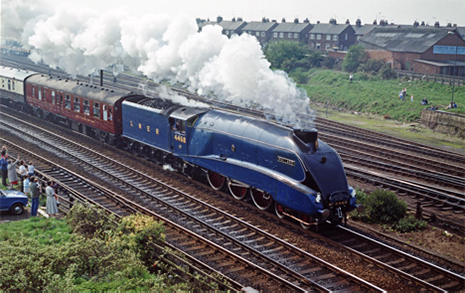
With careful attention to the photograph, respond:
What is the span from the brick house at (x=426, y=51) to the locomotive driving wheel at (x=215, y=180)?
44.1 m

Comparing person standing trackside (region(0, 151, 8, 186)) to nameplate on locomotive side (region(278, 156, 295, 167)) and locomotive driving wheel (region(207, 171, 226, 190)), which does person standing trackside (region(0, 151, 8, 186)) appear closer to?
locomotive driving wheel (region(207, 171, 226, 190))

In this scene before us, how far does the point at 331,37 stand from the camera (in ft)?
264

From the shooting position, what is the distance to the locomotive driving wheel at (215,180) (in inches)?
771

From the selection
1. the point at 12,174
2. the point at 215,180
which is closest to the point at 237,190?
the point at 215,180

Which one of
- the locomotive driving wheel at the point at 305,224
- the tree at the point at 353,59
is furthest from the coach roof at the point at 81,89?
the tree at the point at 353,59

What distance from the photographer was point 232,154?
59.5 feet

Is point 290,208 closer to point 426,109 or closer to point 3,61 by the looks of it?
point 426,109

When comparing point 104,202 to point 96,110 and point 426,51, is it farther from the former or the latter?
point 426,51

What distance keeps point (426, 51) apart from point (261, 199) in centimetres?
4837

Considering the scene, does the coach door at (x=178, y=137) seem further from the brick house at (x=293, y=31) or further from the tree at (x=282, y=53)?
the brick house at (x=293, y=31)

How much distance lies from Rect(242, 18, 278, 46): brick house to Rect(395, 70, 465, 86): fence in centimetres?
3200

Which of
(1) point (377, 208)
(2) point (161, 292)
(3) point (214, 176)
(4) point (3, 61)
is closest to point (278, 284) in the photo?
Result: (2) point (161, 292)

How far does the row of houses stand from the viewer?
57.3 m

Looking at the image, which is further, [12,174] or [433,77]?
[433,77]
